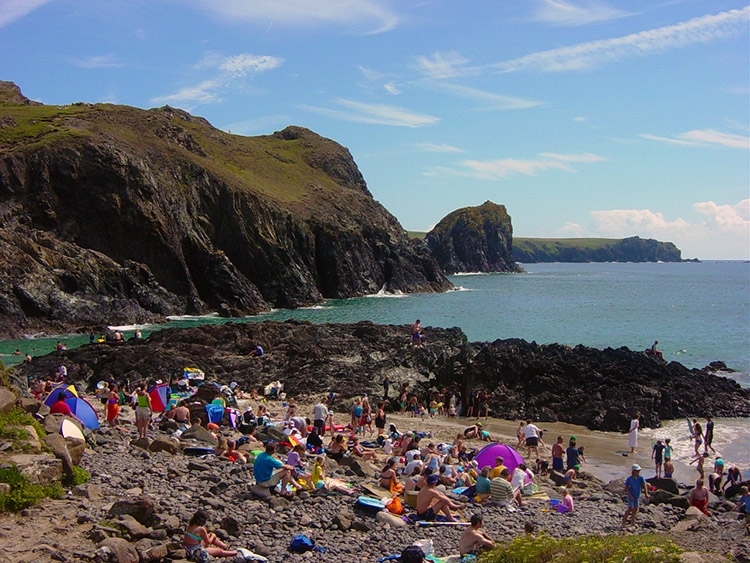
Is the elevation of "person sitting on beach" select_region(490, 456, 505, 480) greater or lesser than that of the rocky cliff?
lesser

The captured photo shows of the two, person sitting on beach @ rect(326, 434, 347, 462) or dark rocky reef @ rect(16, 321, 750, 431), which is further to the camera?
dark rocky reef @ rect(16, 321, 750, 431)

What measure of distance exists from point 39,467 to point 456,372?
25.5 metres

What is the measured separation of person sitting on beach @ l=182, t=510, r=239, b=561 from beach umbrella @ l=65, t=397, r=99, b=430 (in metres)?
9.53

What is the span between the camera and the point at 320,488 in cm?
1453

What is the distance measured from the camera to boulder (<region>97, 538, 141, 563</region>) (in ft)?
30.3

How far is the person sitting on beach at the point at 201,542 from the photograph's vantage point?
1003 centimetres

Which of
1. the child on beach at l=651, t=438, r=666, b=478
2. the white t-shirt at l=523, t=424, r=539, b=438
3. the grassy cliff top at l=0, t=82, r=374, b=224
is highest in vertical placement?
the grassy cliff top at l=0, t=82, r=374, b=224

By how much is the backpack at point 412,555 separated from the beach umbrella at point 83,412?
11500 mm

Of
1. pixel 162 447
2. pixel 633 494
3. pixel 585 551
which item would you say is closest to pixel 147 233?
pixel 162 447

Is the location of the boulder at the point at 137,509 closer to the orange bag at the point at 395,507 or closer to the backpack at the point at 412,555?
the backpack at the point at 412,555

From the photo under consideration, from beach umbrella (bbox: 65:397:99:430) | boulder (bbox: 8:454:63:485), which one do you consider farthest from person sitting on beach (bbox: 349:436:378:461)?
boulder (bbox: 8:454:63:485)

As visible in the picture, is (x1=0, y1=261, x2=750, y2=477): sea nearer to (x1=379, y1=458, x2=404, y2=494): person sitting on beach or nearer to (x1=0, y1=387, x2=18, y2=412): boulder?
(x1=379, y1=458, x2=404, y2=494): person sitting on beach

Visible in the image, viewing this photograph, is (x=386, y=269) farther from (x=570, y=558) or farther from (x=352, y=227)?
(x=570, y=558)

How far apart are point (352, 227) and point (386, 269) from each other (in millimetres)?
9618
